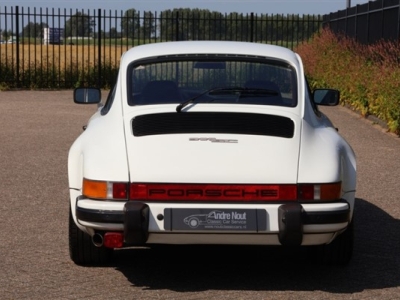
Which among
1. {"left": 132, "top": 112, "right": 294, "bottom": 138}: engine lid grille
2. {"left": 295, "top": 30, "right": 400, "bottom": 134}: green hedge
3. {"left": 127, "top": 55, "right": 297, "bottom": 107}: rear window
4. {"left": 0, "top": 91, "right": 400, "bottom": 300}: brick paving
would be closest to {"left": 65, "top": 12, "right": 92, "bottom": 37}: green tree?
{"left": 295, "top": 30, "right": 400, "bottom": 134}: green hedge

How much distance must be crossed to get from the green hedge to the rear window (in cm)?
970

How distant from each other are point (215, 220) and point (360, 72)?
1641 cm

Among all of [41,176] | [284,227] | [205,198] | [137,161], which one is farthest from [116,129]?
[41,176]

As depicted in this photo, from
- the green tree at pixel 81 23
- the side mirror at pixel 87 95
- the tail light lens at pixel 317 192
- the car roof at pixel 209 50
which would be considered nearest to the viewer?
the tail light lens at pixel 317 192

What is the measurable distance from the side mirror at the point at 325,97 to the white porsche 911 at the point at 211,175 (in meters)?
0.91

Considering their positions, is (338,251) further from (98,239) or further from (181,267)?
(98,239)

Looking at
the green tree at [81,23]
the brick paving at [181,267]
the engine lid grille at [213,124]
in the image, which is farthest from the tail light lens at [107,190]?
the green tree at [81,23]

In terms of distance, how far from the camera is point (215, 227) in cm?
602

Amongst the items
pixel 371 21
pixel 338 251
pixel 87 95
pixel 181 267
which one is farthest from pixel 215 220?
pixel 371 21

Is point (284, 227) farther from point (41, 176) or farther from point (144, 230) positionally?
point (41, 176)

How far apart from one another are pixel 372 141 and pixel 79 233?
979cm

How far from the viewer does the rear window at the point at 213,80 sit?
Result: 7.02 meters

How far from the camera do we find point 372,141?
15.9 m

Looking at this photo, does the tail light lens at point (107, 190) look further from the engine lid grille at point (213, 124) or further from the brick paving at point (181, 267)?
the brick paving at point (181, 267)
